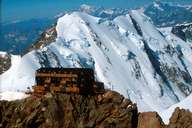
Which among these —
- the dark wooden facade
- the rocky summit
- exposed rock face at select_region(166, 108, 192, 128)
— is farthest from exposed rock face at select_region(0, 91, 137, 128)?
the dark wooden facade

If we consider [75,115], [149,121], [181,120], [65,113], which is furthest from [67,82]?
[181,120]

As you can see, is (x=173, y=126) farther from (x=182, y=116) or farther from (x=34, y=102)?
(x=34, y=102)

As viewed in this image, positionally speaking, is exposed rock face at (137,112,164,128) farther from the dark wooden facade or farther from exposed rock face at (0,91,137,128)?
the dark wooden facade

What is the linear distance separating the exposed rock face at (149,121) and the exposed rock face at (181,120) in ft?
9.05

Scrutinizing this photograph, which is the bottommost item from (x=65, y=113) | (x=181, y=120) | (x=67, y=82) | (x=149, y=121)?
(x=67, y=82)

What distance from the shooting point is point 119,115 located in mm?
121625

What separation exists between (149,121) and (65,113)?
15.7 m

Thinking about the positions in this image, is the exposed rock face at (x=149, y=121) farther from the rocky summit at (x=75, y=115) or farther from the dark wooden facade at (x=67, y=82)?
the dark wooden facade at (x=67, y=82)

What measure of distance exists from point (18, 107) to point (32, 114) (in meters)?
3.71

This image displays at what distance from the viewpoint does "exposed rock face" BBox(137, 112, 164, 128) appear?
12162 centimetres

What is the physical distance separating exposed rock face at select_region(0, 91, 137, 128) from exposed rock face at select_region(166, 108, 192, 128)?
7724 mm

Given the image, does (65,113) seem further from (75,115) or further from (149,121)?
(149,121)

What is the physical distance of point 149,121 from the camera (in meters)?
122

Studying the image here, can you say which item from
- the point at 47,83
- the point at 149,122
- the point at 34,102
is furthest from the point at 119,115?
the point at 47,83
